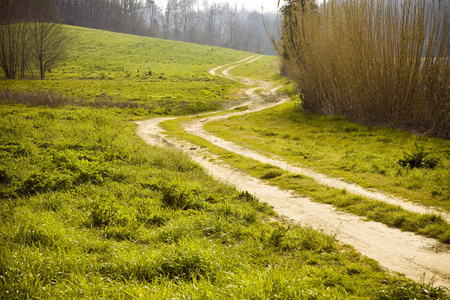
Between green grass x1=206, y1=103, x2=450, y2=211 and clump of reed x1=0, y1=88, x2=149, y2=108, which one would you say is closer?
green grass x1=206, y1=103, x2=450, y2=211

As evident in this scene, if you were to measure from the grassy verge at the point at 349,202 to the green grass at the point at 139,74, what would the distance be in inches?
590

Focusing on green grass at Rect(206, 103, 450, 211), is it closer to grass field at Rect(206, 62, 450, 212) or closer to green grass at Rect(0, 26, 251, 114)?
grass field at Rect(206, 62, 450, 212)

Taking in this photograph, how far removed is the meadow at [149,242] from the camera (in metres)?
3.70

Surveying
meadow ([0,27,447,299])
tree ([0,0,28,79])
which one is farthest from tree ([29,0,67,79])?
meadow ([0,27,447,299])

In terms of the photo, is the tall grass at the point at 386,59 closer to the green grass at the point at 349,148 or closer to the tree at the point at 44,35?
the green grass at the point at 349,148

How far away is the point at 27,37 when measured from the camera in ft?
116

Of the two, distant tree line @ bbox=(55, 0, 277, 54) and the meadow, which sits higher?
distant tree line @ bbox=(55, 0, 277, 54)

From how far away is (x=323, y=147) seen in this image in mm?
13711

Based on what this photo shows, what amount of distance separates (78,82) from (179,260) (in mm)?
35343

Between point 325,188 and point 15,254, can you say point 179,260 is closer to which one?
point 15,254

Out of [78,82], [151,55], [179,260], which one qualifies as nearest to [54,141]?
[179,260]

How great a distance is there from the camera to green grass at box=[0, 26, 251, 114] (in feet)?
92.4

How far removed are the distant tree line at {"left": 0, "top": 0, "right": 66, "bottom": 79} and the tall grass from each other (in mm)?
31670

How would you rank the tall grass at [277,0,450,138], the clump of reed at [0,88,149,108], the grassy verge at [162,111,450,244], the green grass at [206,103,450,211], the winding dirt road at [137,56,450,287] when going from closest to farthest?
the winding dirt road at [137,56,450,287], the grassy verge at [162,111,450,244], the green grass at [206,103,450,211], the tall grass at [277,0,450,138], the clump of reed at [0,88,149,108]
